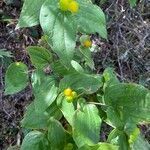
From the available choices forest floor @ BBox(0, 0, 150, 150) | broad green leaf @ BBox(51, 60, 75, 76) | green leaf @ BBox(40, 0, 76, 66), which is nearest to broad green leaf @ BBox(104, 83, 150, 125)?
broad green leaf @ BBox(51, 60, 75, 76)

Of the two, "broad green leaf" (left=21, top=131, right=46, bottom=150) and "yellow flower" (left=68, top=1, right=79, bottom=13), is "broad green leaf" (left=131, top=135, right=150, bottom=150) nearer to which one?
"broad green leaf" (left=21, top=131, right=46, bottom=150)

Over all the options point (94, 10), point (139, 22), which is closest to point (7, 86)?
point (94, 10)

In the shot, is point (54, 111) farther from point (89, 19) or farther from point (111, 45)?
point (111, 45)

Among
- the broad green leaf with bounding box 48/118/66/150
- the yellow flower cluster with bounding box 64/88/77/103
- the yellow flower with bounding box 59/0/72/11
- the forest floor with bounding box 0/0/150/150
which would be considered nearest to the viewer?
the yellow flower with bounding box 59/0/72/11

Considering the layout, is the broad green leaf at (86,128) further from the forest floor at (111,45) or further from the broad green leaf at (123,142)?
the forest floor at (111,45)

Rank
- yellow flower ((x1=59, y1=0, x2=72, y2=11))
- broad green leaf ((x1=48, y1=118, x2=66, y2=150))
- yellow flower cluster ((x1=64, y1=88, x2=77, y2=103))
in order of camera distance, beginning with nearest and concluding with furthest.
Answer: yellow flower ((x1=59, y1=0, x2=72, y2=11))
yellow flower cluster ((x1=64, y1=88, x2=77, y2=103))
broad green leaf ((x1=48, y1=118, x2=66, y2=150))

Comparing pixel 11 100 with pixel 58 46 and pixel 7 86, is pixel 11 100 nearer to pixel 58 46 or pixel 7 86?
pixel 7 86
